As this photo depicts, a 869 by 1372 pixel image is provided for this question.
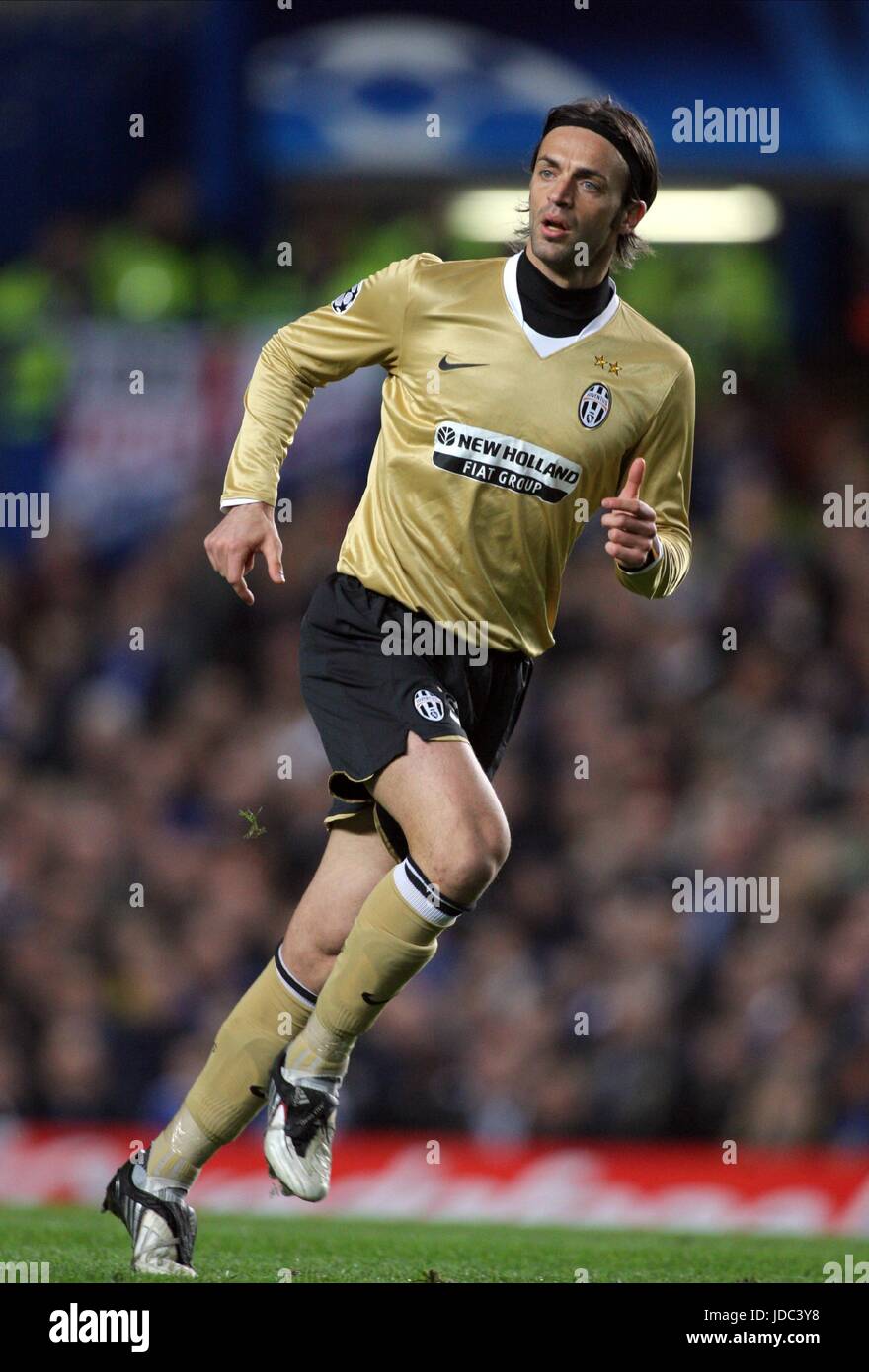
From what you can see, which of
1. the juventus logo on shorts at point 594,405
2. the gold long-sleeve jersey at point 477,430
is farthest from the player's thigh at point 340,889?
the juventus logo on shorts at point 594,405

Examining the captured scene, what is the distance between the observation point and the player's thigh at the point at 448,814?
14.8ft

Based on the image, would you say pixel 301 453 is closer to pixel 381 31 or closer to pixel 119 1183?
pixel 381 31

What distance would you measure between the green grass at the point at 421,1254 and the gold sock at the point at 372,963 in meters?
0.59

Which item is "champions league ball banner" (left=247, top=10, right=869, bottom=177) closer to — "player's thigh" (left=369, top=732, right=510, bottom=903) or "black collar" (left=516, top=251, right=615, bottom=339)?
"black collar" (left=516, top=251, right=615, bottom=339)

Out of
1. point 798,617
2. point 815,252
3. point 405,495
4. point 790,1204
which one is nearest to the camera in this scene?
point 405,495

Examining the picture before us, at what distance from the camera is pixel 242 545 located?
15.4 ft

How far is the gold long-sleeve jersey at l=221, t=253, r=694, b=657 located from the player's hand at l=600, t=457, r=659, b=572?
180 millimetres

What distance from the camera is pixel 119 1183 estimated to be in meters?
5.09

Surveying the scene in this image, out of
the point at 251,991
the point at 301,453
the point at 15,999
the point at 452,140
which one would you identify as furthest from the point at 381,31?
the point at 251,991

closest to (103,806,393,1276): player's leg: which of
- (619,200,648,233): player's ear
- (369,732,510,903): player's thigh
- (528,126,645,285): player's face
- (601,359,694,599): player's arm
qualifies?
(369,732,510,903): player's thigh

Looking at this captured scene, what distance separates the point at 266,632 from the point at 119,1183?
6628 mm

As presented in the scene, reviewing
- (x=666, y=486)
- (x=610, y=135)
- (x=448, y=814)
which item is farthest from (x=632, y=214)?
(x=448, y=814)

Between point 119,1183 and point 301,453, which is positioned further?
point 301,453

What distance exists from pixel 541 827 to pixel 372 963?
6.17 metres
